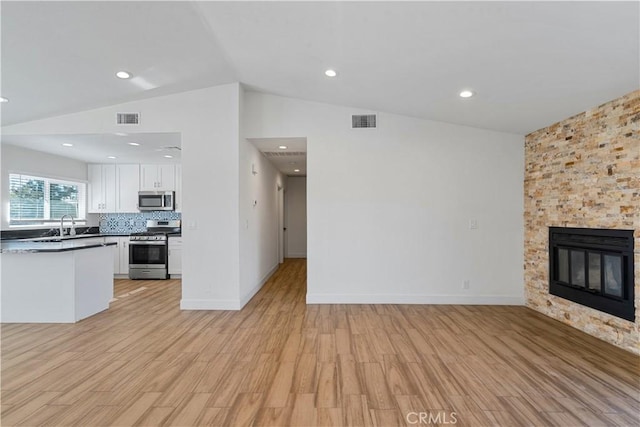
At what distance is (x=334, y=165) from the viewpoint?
14.9 feet

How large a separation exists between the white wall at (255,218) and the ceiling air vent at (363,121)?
5.25 ft

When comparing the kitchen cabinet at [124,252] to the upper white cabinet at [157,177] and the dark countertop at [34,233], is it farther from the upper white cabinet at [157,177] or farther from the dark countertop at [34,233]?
the upper white cabinet at [157,177]

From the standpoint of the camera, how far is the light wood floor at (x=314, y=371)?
1.98m

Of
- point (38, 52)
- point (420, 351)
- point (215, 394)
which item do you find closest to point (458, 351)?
point (420, 351)

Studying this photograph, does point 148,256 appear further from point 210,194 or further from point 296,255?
point 296,255

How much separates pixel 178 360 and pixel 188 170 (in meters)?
2.46

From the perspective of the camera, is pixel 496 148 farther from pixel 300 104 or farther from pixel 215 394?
pixel 215 394

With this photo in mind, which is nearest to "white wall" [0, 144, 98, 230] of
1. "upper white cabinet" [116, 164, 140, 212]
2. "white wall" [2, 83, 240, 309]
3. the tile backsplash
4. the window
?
the window

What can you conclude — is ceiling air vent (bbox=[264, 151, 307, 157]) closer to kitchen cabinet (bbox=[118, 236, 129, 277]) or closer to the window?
kitchen cabinet (bbox=[118, 236, 129, 277])

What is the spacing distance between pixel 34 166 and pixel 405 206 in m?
6.33

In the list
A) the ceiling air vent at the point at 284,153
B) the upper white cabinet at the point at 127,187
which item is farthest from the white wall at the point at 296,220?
the upper white cabinet at the point at 127,187

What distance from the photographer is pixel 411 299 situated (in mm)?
4445

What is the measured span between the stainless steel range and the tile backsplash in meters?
0.71

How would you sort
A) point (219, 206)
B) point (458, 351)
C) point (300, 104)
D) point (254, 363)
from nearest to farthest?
point (254, 363) → point (458, 351) → point (219, 206) → point (300, 104)
